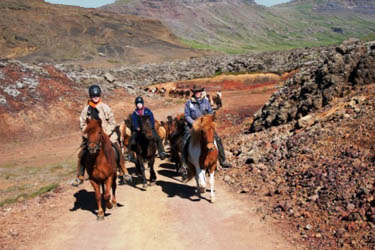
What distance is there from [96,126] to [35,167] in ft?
32.3

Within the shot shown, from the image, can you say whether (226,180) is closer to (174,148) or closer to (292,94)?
Answer: (174,148)

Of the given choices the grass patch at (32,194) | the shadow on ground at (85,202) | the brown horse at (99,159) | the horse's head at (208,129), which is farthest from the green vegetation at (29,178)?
the horse's head at (208,129)

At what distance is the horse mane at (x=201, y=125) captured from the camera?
877 cm

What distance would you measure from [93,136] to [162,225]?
8.78 ft

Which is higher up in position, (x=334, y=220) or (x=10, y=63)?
(x=10, y=63)

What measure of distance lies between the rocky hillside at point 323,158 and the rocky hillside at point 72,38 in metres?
94.4

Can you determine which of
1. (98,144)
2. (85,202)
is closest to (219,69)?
(85,202)

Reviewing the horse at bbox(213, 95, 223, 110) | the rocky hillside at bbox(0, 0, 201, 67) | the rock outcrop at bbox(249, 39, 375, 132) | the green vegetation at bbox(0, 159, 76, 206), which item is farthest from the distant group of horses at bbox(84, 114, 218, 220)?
the rocky hillside at bbox(0, 0, 201, 67)

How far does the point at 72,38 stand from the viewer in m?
127

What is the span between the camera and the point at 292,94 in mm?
16219

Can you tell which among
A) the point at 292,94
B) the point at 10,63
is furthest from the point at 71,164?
the point at 10,63

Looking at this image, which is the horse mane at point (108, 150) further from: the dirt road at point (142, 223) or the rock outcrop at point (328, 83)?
the rock outcrop at point (328, 83)

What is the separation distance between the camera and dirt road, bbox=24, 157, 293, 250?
288 inches

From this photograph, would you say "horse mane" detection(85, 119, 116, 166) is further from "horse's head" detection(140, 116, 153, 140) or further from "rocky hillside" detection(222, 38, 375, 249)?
"rocky hillside" detection(222, 38, 375, 249)
